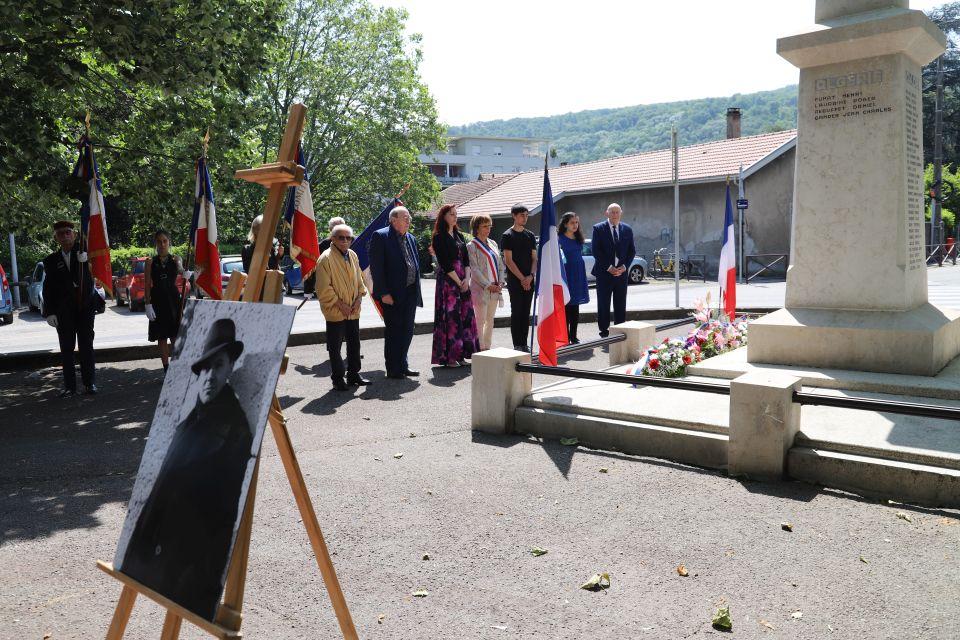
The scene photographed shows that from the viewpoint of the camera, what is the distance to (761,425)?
5363 mm

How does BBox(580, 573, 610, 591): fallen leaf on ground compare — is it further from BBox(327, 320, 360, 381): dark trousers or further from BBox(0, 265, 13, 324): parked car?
BBox(0, 265, 13, 324): parked car

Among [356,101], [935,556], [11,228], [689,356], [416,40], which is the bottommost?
[935,556]

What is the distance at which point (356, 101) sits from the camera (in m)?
36.0

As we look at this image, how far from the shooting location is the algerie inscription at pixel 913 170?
7.56 meters

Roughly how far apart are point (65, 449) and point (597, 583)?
197 inches

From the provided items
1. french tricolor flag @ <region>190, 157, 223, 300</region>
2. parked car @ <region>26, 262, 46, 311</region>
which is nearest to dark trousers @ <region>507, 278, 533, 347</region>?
french tricolor flag @ <region>190, 157, 223, 300</region>

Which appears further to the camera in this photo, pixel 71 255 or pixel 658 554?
pixel 71 255

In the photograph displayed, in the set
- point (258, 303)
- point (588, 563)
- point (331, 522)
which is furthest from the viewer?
point (331, 522)

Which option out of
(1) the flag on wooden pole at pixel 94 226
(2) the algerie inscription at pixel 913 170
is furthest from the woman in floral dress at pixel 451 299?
(2) the algerie inscription at pixel 913 170

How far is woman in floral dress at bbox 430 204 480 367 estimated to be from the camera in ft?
33.2

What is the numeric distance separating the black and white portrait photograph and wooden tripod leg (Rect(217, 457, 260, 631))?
94mm

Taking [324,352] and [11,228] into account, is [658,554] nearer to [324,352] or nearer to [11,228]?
[324,352]

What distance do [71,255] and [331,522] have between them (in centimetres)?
630

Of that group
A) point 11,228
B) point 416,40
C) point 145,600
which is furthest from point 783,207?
point 145,600
